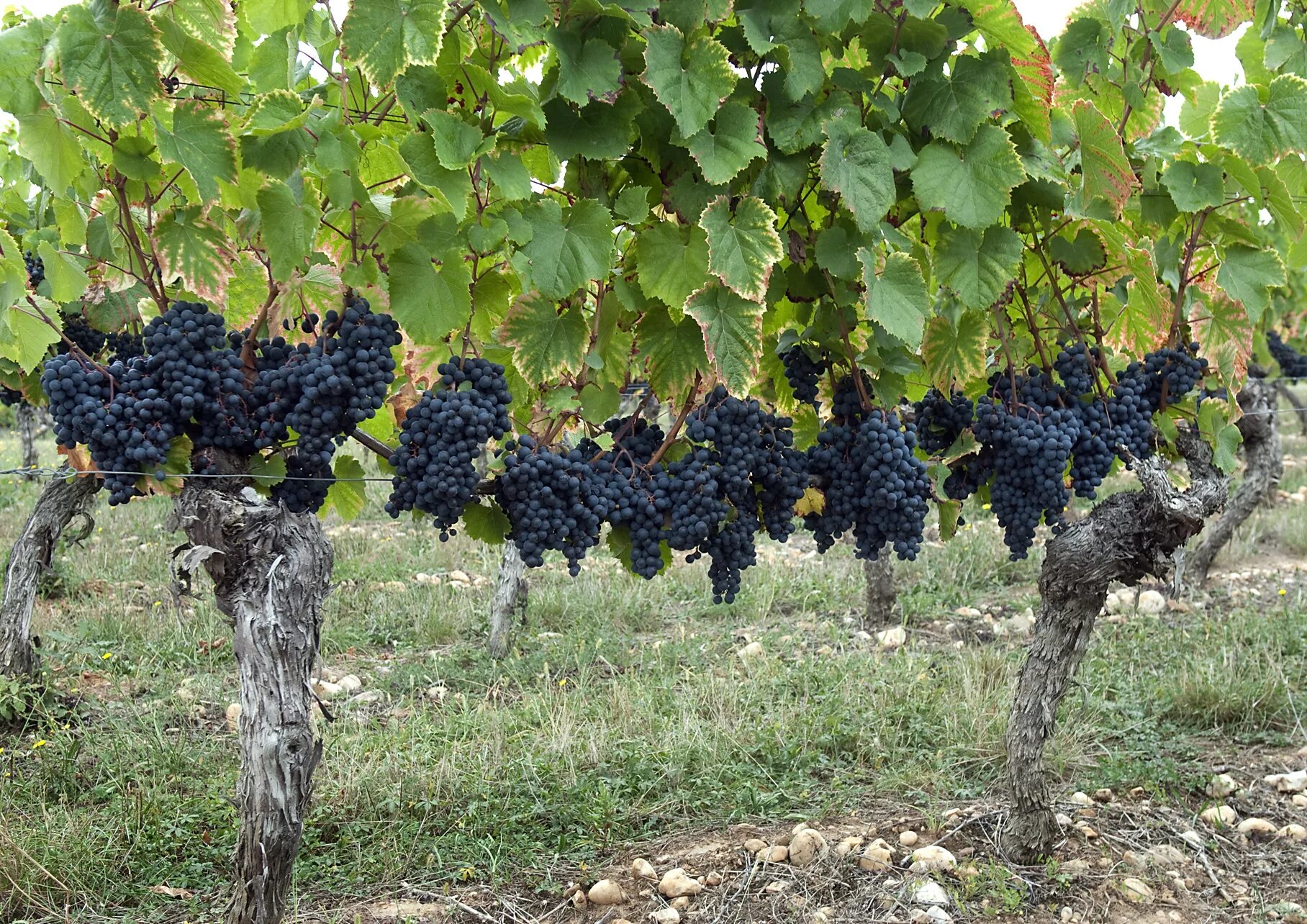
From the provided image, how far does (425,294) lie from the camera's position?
2.16 m

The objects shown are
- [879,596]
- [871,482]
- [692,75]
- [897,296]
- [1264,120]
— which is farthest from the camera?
[879,596]

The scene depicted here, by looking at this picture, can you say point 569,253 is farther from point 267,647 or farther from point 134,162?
point 267,647

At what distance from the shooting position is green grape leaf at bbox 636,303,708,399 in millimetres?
2307

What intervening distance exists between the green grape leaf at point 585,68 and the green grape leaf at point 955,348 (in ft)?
3.59

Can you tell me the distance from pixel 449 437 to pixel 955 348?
134 cm

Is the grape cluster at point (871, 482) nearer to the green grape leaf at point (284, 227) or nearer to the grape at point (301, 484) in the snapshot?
the grape at point (301, 484)

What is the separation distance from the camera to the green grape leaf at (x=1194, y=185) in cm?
254

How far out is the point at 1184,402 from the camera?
294 cm

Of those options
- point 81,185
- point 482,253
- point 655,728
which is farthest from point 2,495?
point 482,253

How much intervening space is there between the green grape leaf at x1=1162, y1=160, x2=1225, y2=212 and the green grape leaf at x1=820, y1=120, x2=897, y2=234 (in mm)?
920

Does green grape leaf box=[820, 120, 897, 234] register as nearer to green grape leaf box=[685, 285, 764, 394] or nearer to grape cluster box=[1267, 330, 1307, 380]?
green grape leaf box=[685, 285, 764, 394]

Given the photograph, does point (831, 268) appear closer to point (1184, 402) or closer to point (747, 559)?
point (747, 559)

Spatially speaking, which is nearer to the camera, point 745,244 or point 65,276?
point 745,244

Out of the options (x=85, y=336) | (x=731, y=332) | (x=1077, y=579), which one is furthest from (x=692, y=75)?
(x=85, y=336)
